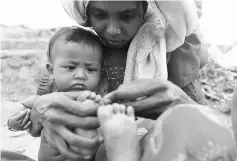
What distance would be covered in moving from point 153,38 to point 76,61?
0.31m

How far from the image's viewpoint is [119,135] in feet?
2.62

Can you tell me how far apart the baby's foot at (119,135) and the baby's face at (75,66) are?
0.38m

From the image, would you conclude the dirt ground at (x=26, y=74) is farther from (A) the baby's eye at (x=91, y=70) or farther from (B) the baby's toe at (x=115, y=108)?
(B) the baby's toe at (x=115, y=108)

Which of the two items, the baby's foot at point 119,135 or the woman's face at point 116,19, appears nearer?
the baby's foot at point 119,135

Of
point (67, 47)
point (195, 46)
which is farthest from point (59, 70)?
point (195, 46)

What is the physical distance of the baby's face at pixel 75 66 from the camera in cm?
119

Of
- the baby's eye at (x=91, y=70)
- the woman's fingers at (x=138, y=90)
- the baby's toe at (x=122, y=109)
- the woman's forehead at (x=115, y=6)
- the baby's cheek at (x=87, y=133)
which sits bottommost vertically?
the baby's eye at (x=91, y=70)

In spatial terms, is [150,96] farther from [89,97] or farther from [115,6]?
[115,6]

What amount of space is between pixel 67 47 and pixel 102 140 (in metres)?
0.47

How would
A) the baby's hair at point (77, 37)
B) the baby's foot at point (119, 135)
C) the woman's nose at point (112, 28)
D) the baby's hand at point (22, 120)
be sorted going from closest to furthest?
the baby's foot at point (119, 135) < the baby's hand at point (22, 120) < the woman's nose at point (112, 28) < the baby's hair at point (77, 37)

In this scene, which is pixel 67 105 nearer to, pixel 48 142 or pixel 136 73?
pixel 48 142

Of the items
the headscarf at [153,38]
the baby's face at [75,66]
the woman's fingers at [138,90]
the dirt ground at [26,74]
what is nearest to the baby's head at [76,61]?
the baby's face at [75,66]

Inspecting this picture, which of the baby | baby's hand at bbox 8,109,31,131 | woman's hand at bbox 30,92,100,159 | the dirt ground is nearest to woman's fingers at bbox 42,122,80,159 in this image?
woman's hand at bbox 30,92,100,159

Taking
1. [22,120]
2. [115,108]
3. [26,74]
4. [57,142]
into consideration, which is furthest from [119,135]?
[26,74]
